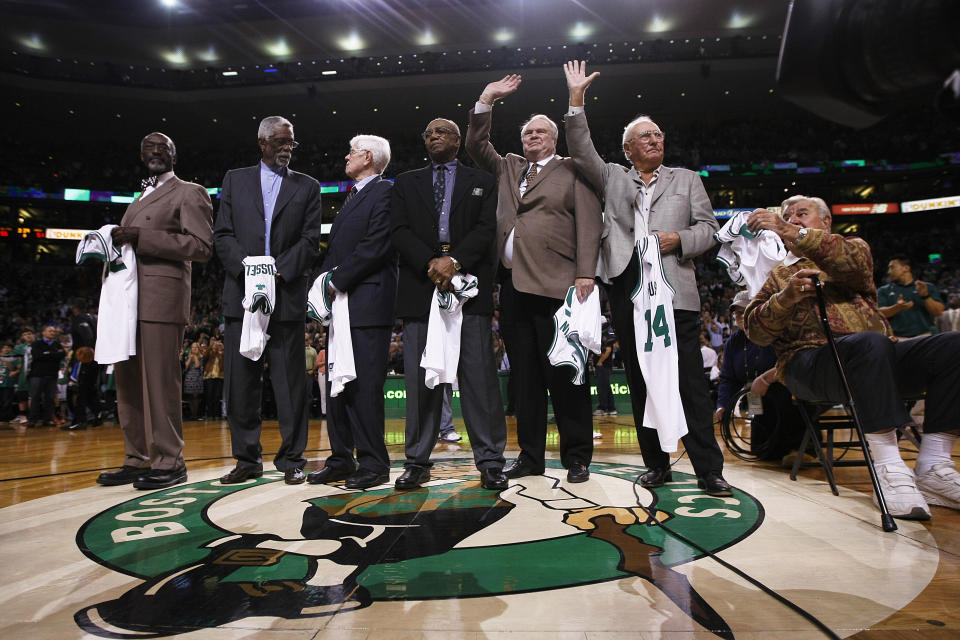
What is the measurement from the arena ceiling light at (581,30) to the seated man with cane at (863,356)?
1845 centimetres

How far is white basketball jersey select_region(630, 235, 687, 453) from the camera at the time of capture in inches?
88.3

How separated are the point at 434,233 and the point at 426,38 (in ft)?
62.8

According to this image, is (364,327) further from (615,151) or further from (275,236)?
(615,151)

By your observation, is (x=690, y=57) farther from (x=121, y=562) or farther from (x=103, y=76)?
(x=121, y=562)

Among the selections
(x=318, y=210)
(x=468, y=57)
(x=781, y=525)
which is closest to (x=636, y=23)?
(x=468, y=57)

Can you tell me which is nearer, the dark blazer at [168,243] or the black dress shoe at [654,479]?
the black dress shoe at [654,479]

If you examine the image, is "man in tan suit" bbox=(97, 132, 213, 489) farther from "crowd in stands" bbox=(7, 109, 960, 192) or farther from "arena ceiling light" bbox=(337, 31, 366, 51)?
"arena ceiling light" bbox=(337, 31, 366, 51)

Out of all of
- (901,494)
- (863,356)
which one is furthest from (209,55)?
(901,494)

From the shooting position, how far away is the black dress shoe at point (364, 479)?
2.46 m

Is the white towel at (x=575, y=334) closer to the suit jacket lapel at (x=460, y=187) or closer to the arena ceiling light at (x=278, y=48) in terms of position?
the suit jacket lapel at (x=460, y=187)

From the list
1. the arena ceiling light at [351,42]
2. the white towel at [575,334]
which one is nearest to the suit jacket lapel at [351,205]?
the white towel at [575,334]

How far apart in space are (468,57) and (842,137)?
14853 millimetres

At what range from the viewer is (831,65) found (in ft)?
2.66

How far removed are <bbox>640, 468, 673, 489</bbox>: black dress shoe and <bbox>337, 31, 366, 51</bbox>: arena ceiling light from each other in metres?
20.0
